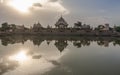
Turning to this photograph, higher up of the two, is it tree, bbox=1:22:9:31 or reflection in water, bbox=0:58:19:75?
tree, bbox=1:22:9:31

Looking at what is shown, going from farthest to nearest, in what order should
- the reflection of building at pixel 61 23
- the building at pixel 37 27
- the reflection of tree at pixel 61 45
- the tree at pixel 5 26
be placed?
the tree at pixel 5 26 < the reflection of building at pixel 61 23 < the building at pixel 37 27 < the reflection of tree at pixel 61 45

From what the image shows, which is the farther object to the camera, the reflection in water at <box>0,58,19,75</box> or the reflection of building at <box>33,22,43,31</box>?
the reflection of building at <box>33,22,43,31</box>

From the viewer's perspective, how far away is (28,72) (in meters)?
23.5

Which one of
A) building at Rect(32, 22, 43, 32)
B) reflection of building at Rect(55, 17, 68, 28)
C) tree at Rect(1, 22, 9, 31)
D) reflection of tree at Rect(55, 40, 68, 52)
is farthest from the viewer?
tree at Rect(1, 22, 9, 31)

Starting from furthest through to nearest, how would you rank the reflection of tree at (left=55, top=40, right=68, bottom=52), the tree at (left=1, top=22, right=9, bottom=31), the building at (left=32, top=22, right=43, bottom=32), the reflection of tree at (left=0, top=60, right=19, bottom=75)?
the tree at (left=1, top=22, right=9, bottom=31) < the building at (left=32, top=22, right=43, bottom=32) < the reflection of tree at (left=55, top=40, right=68, bottom=52) < the reflection of tree at (left=0, top=60, right=19, bottom=75)

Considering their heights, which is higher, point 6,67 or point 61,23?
point 61,23

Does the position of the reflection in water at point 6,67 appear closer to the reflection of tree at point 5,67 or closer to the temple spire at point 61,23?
the reflection of tree at point 5,67

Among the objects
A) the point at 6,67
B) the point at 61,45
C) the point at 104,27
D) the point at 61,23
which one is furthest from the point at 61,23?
the point at 6,67

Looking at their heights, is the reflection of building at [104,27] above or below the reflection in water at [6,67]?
above

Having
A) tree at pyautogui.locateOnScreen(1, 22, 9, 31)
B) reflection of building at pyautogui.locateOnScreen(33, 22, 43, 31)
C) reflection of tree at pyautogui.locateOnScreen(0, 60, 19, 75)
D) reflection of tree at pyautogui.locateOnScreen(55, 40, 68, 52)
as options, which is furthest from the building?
reflection of tree at pyautogui.locateOnScreen(0, 60, 19, 75)

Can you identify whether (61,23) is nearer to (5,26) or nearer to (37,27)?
(37,27)

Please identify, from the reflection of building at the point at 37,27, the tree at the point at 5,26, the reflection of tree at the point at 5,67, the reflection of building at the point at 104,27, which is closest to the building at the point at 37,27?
the reflection of building at the point at 37,27

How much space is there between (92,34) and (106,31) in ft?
25.1

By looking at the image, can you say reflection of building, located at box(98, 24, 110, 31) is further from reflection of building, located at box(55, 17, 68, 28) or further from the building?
the building
